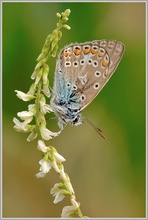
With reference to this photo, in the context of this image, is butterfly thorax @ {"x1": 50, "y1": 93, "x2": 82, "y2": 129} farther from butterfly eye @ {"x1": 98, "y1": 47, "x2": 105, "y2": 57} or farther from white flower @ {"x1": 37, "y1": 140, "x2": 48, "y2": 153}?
white flower @ {"x1": 37, "y1": 140, "x2": 48, "y2": 153}

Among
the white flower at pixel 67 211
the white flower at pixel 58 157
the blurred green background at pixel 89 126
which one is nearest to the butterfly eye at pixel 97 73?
the white flower at pixel 58 157

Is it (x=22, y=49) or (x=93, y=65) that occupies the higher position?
(x=22, y=49)

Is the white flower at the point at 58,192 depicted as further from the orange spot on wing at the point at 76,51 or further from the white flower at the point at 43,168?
the orange spot on wing at the point at 76,51

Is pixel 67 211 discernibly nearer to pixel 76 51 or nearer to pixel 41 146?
pixel 41 146

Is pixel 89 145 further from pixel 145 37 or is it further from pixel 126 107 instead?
pixel 145 37

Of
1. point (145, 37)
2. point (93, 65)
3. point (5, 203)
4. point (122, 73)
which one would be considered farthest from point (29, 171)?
point (93, 65)

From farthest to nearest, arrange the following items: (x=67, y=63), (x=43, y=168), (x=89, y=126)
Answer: (x=89, y=126) < (x=67, y=63) < (x=43, y=168)

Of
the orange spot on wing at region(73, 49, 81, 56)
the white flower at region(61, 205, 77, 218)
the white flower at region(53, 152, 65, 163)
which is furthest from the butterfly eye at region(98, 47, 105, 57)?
the white flower at region(61, 205, 77, 218)

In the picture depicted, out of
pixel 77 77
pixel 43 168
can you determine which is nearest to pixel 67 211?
pixel 43 168
